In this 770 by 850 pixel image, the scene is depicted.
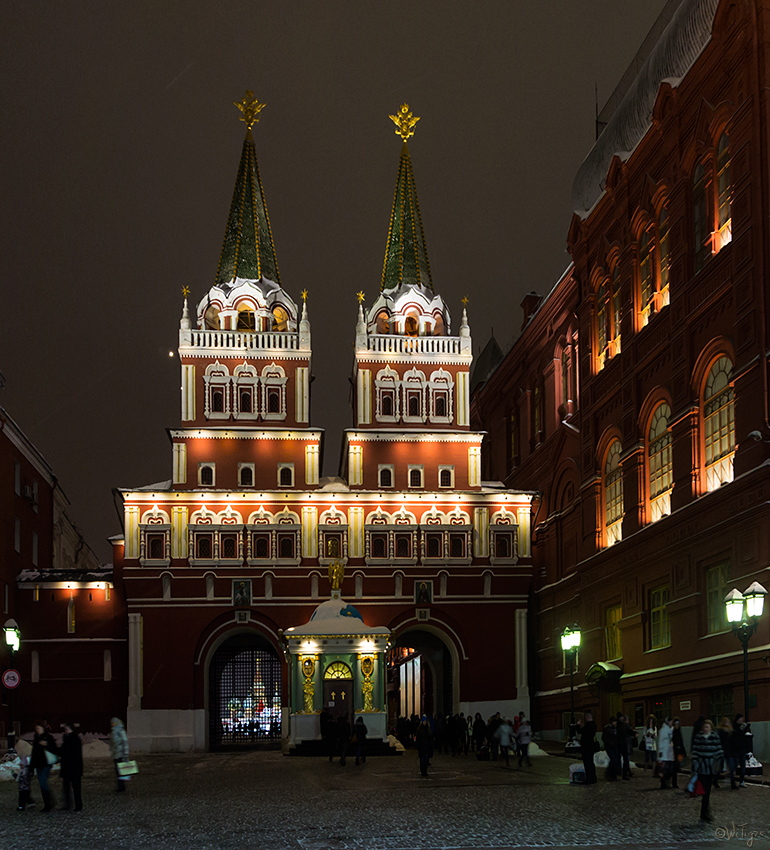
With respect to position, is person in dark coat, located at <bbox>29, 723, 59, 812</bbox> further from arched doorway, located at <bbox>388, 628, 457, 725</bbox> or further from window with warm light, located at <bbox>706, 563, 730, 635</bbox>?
arched doorway, located at <bbox>388, 628, 457, 725</bbox>

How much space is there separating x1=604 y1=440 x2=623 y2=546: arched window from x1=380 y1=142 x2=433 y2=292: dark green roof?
19.6 m

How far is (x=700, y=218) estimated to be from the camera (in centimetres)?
3562

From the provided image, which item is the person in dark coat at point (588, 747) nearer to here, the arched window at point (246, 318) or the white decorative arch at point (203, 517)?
the white decorative arch at point (203, 517)

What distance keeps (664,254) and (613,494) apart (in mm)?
9002

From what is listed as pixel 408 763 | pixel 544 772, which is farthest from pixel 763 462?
pixel 408 763

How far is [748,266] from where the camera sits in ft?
102

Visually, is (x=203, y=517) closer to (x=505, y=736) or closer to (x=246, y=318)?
(x=246, y=318)

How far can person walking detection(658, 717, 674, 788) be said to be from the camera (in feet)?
75.4

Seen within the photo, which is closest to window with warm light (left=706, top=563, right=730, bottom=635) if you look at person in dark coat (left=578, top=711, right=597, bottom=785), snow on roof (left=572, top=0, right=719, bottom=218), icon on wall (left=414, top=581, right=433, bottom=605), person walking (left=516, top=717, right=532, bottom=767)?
person walking (left=516, top=717, right=532, bottom=767)

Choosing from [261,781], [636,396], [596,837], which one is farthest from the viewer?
[636,396]

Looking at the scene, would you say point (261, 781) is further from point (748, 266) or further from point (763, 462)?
point (748, 266)

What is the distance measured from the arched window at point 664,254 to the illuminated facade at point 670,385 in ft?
0.23

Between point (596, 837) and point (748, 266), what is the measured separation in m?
18.8

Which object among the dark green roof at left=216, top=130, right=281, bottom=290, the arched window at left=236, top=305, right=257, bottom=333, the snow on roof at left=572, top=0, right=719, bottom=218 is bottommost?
the arched window at left=236, top=305, right=257, bottom=333
